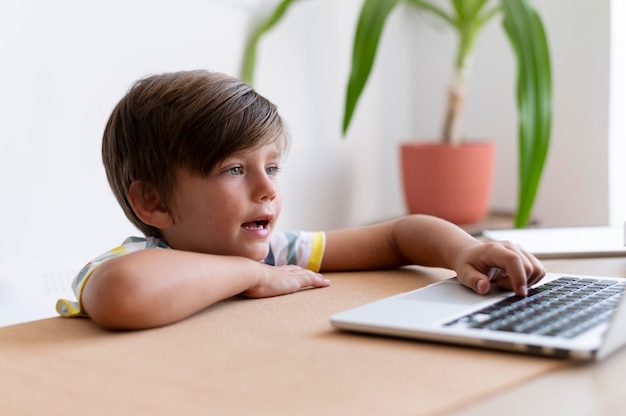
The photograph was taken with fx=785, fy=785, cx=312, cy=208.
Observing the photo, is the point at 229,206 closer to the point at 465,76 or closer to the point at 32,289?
the point at 32,289

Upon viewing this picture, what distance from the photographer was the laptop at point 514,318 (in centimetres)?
52

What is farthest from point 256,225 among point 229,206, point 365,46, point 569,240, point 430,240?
point 365,46

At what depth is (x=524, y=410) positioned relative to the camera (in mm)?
430

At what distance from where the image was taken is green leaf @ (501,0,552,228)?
1652 millimetres

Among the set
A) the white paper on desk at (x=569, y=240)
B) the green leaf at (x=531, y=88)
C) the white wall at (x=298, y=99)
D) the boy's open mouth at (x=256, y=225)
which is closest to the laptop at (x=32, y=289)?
the white wall at (x=298, y=99)

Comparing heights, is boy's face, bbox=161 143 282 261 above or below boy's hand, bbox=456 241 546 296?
above

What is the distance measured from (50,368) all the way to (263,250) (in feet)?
1.14

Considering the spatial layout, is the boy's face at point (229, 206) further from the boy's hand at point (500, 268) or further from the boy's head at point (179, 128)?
the boy's hand at point (500, 268)

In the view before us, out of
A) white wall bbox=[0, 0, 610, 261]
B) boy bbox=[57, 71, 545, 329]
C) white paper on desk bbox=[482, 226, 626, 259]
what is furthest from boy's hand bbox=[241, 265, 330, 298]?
white wall bbox=[0, 0, 610, 261]

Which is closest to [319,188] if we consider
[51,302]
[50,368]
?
[51,302]

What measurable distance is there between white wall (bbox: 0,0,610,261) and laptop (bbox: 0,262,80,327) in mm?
141

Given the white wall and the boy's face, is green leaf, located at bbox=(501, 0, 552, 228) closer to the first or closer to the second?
the white wall

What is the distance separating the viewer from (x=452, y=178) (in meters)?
1.94

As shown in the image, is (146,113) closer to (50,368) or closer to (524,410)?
(50,368)
